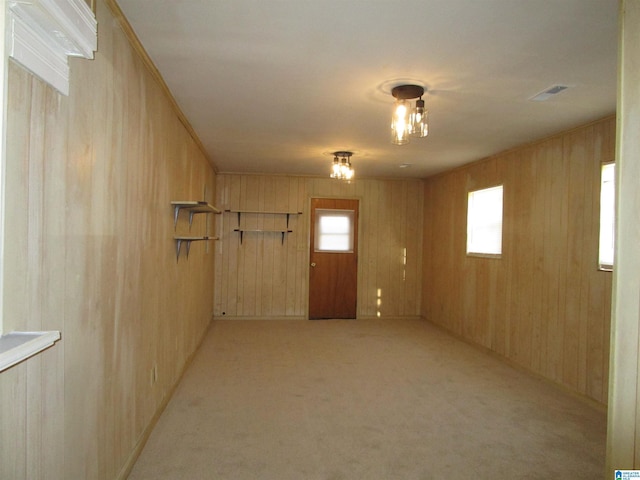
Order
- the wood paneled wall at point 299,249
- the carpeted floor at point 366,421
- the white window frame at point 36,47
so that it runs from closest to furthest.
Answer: the white window frame at point 36,47
the carpeted floor at point 366,421
the wood paneled wall at point 299,249

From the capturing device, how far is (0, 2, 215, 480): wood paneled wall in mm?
1173

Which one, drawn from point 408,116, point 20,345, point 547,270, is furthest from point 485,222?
point 20,345

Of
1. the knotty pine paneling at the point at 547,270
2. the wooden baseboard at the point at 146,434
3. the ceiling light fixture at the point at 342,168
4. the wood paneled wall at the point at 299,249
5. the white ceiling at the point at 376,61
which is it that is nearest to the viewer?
the white ceiling at the point at 376,61

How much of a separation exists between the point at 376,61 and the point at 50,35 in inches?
64.5

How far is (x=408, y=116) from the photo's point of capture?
9.09 feet

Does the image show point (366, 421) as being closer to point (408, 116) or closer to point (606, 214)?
point (408, 116)

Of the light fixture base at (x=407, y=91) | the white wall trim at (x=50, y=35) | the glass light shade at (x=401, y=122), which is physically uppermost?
the light fixture base at (x=407, y=91)

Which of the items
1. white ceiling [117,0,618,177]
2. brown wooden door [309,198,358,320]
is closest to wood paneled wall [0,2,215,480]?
white ceiling [117,0,618,177]

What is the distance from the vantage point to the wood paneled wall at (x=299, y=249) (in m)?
6.61

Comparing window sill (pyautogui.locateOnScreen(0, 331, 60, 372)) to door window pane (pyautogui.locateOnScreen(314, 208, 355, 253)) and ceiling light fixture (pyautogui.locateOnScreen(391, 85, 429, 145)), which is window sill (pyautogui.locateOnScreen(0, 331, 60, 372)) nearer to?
ceiling light fixture (pyautogui.locateOnScreen(391, 85, 429, 145))

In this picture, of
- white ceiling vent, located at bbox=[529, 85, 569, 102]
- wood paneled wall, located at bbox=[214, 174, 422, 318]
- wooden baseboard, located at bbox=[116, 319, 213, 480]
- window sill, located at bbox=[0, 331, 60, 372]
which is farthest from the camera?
wood paneled wall, located at bbox=[214, 174, 422, 318]

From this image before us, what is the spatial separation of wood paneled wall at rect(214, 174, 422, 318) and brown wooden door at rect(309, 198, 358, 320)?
11 cm

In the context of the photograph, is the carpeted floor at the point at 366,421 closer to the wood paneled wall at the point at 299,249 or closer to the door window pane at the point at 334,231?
the wood paneled wall at the point at 299,249

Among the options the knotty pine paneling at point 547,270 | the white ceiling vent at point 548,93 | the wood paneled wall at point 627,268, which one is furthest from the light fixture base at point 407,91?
the knotty pine paneling at point 547,270
